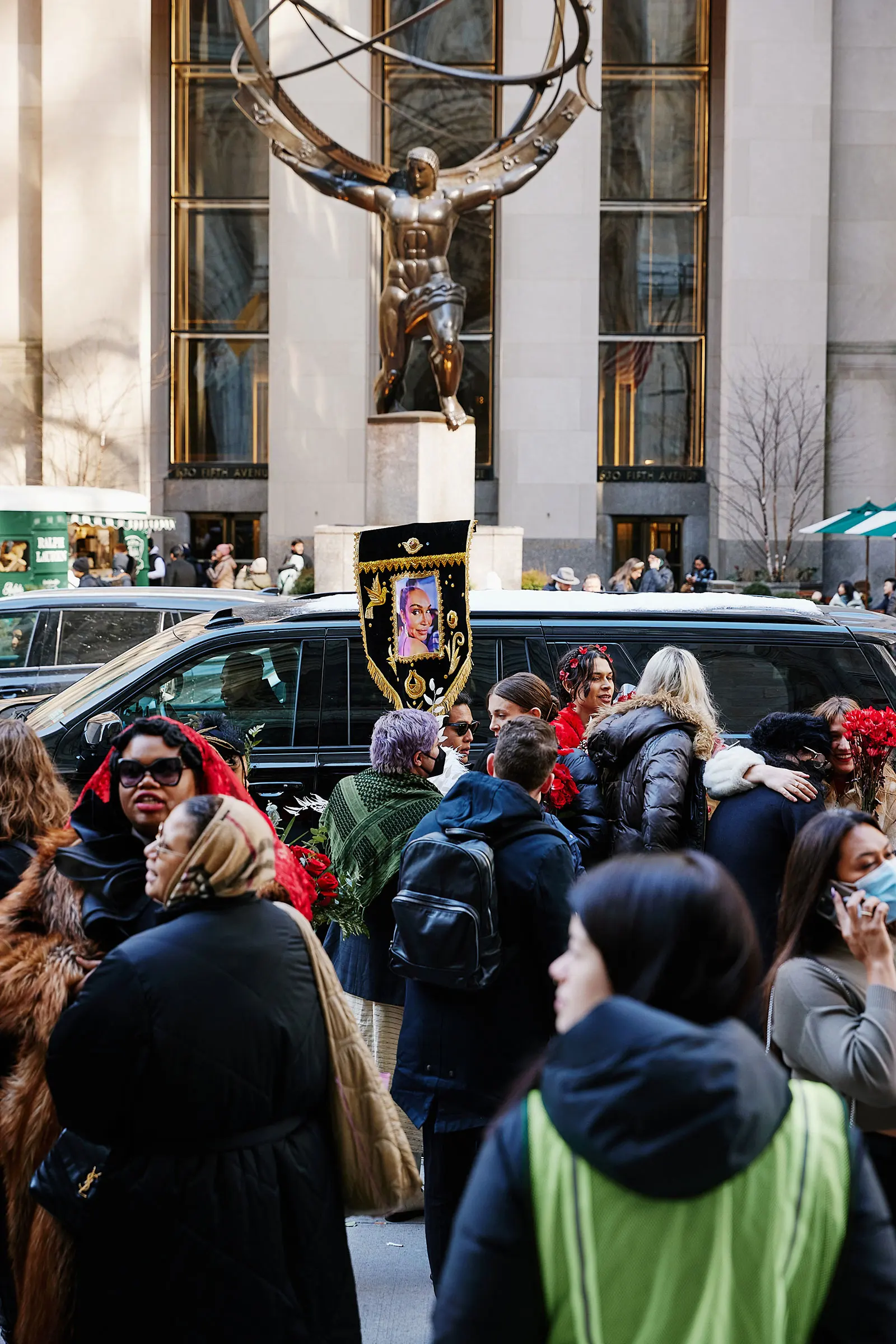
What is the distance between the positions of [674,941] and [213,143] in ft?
116

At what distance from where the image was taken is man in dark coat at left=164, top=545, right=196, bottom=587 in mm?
26766

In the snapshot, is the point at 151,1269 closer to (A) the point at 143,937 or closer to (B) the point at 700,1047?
(A) the point at 143,937

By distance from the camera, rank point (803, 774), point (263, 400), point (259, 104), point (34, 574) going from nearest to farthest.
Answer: point (803, 774)
point (259, 104)
point (34, 574)
point (263, 400)

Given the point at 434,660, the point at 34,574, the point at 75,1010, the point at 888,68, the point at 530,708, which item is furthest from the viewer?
the point at 888,68

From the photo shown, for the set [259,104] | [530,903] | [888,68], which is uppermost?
[888,68]

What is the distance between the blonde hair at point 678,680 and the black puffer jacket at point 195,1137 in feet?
11.2

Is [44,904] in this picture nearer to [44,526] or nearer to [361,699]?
[361,699]

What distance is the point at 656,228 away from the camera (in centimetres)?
3431

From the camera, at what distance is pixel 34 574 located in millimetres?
21672

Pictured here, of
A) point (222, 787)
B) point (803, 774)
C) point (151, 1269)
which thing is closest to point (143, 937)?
point (151, 1269)

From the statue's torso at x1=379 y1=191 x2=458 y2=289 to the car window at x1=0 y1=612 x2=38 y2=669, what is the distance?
274 inches

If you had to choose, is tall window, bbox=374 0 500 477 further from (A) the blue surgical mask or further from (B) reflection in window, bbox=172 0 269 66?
(A) the blue surgical mask

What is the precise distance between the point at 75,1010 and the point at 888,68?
3403 cm

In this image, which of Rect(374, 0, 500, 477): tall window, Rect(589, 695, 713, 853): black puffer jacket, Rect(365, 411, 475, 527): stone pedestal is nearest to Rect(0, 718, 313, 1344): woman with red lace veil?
Rect(589, 695, 713, 853): black puffer jacket
